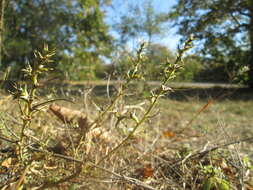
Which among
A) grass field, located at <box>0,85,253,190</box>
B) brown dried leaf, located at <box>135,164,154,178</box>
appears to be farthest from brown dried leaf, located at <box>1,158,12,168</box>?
brown dried leaf, located at <box>135,164,154,178</box>

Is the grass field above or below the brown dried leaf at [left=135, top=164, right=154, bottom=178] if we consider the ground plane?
above

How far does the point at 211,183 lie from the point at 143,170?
0.30m

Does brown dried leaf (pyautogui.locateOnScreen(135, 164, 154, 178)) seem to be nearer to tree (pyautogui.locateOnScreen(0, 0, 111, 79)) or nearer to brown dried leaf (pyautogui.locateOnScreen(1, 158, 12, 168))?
brown dried leaf (pyautogui.locateOnScreen(1, 158, 12, 168))

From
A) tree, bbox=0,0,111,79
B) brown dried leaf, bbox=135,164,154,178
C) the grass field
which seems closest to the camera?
the grass field

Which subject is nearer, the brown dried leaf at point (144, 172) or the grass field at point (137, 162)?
the grass field at point (137, 162)

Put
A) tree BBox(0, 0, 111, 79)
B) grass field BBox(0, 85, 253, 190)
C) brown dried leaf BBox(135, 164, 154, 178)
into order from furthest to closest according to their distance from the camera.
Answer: tree BBox(0, 0, 111, 79)
brown dried leaf BBox(135, 164, 154, 178)
grass field BBox(0, 85, 253, 190)

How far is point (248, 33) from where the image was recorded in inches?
301

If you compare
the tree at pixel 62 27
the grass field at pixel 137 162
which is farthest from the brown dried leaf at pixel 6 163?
the tree at pixel 62 27

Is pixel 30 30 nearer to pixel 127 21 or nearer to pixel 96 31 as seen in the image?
pixel 96 31

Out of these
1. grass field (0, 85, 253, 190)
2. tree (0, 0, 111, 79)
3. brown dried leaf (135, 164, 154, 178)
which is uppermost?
tree (0, 0, 111, 79)

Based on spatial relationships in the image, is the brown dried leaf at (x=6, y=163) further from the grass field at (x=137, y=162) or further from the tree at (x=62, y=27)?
the tree at (x=62, y=27)

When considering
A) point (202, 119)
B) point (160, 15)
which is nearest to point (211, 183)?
point (202, 119)

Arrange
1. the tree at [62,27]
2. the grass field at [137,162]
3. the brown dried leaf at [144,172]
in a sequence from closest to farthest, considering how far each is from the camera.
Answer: the grass field at [137,162]
the brown dried leaf at [144,172]
the tree at [62,27]

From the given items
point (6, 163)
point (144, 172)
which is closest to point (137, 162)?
point (144, 172)
